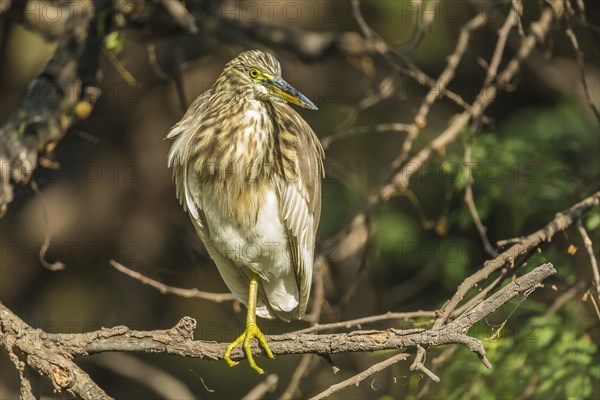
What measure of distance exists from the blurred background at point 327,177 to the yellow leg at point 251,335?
619 millimetres

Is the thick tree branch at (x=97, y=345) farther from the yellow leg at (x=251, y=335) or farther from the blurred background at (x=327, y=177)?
the blurred background at (x=327, y=177)

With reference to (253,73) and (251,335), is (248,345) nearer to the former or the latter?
(251,335)

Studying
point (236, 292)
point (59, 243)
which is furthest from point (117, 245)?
point (236, 292)

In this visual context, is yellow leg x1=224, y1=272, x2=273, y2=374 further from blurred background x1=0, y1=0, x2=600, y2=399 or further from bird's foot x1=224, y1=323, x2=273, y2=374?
blurred background x1=0, y1=0, x2=600, y2=399

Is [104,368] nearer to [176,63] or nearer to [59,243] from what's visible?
[59,243]

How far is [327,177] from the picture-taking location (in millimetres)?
5367

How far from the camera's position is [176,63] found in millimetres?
4969

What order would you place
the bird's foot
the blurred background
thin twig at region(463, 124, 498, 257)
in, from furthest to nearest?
the blurred background < thin twig at region(463, 124, 498, 257) < the bird's foot

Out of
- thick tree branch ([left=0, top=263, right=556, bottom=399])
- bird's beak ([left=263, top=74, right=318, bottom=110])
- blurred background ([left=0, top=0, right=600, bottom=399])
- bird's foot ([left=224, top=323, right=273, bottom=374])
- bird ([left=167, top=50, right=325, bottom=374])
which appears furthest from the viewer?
blurred background ([left=0, top=0, right=600, bottom=399])

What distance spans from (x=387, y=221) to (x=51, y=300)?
2453 mm

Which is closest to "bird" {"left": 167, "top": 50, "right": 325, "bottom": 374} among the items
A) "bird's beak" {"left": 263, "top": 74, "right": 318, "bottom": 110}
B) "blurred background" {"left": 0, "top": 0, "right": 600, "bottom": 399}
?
"bird's beak" {"left": 263, "top": 74, "right": 318, "bottom": 110}

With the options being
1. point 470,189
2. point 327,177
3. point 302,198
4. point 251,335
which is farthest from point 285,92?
point 327,177

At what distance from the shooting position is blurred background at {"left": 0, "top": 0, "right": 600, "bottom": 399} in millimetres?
4320

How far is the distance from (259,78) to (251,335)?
999 millimetres
